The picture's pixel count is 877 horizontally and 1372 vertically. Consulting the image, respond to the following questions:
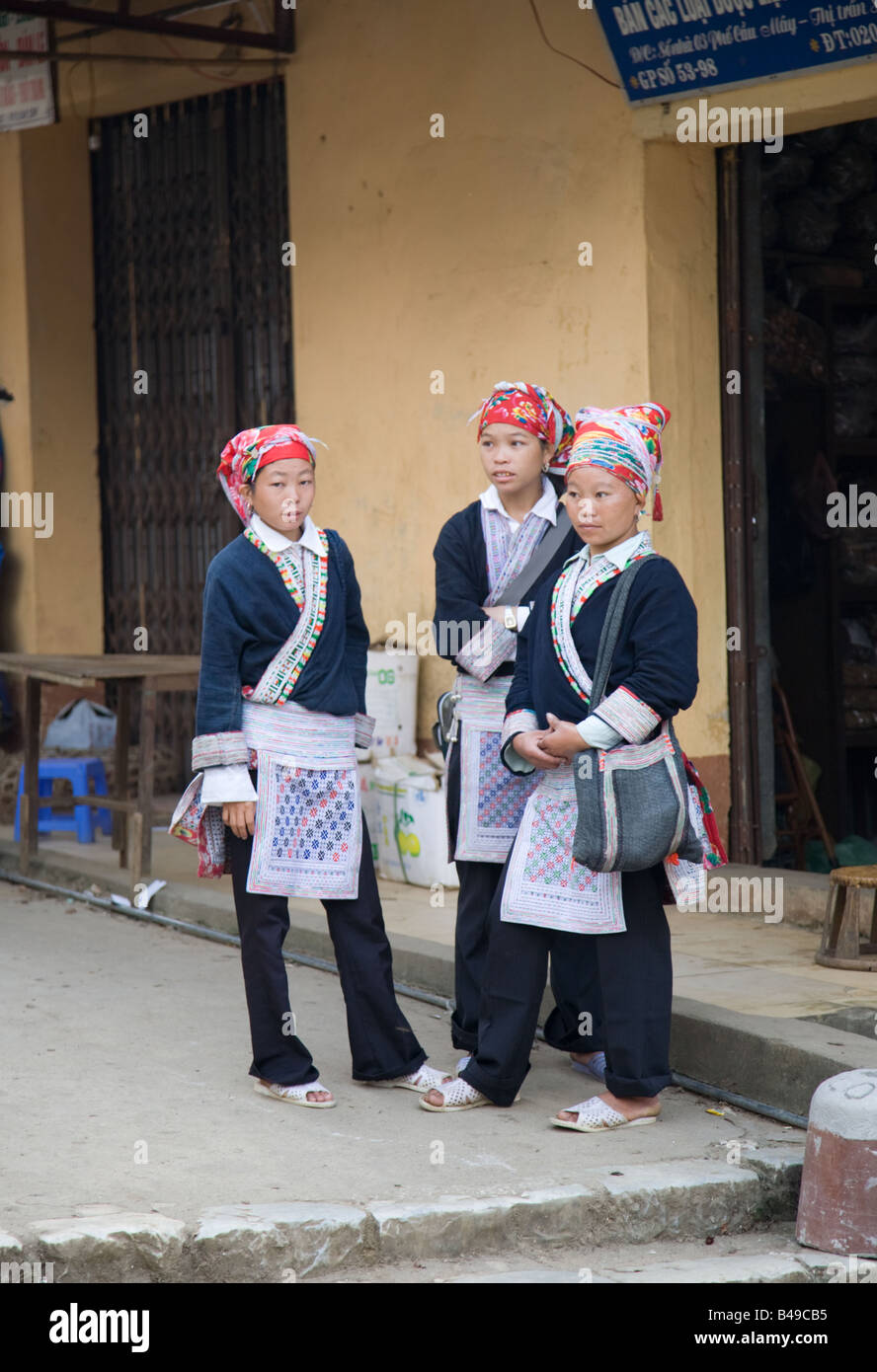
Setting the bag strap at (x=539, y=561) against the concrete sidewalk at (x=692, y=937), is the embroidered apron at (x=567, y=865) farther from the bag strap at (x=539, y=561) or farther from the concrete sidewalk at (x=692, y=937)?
the concrete sidewalk at (x=692, y=937)

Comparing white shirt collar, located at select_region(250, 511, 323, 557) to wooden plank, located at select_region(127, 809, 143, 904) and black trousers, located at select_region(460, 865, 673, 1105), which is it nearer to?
black trousers, located at select_region(460, 865, 673, 1105)

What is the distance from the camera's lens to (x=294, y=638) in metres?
4.51

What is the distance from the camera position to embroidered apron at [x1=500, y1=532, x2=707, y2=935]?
4.24m

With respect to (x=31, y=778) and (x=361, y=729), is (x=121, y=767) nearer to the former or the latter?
(x=31, y=778)

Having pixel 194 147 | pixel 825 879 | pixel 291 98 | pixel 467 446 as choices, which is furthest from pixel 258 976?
pixel 194 147

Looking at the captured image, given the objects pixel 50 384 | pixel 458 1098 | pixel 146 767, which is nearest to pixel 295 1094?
pixel 458 1098

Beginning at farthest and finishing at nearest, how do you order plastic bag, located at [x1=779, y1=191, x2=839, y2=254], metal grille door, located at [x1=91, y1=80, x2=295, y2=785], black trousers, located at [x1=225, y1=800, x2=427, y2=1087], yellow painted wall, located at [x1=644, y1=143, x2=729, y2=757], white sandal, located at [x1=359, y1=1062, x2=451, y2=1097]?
metal grille door, located at [x1=91, y1=80, x2=295, y2=785] < plastic bag, located at [x1=779, y1=191, x2=839, y2=254] < yellow painted wall, located at [x1=644, y1=143, x2=729, y2=757] < white sandal, located at [x1=359, y1=1062, x2=451, y2=1097] < black trousers, located at [x1=225, y1=800, x2=427, y2=1087]

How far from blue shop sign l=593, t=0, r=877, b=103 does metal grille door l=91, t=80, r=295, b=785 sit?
251cm

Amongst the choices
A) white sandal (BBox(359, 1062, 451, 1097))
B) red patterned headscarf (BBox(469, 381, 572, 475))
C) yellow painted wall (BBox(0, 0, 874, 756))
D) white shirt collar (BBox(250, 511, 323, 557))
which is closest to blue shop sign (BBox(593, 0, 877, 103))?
yellow painted wall (BBox(0, 0, 874, 756))

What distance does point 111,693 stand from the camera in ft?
31.6

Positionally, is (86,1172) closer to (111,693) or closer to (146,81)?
(111,693)

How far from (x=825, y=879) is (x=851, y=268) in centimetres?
365

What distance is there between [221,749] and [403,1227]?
132 cm

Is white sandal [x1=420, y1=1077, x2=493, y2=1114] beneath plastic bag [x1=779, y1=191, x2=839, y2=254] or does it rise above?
beneath
